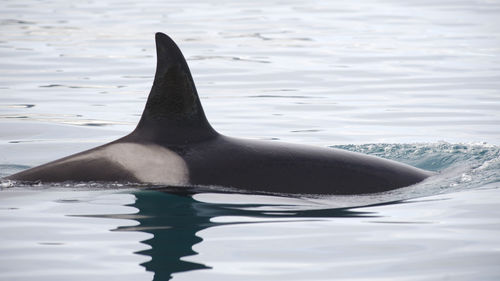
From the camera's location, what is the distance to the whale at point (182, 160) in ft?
30.9

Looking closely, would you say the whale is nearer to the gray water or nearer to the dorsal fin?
the dorsal fin

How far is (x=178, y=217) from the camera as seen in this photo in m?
8.77

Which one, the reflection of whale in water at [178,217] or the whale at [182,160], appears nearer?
the reflection of whale in water at [178,217]

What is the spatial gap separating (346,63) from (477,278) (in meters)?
17.0

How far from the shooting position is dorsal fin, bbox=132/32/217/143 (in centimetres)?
939

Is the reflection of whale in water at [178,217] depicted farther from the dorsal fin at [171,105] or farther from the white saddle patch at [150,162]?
the dorsal fin at [171,105]

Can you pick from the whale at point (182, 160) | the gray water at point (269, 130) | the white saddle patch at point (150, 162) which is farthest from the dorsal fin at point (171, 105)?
the gray water at point (269, 130)

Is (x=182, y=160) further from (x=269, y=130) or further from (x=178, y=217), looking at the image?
(x=269, y=130)

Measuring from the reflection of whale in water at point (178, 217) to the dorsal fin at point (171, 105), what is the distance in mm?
628

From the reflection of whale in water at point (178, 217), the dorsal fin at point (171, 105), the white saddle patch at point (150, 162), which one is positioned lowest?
the reflection of whale in water at point (178, 217)

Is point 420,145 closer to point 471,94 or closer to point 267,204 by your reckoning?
point 267,204

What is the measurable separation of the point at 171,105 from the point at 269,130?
19.4ft

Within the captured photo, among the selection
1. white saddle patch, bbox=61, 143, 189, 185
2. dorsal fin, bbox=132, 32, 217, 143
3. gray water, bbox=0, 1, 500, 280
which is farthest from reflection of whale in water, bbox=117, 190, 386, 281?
dorsal fin, bbox=132, 32, 217, 143

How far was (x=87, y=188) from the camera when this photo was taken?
9484 millimetres
